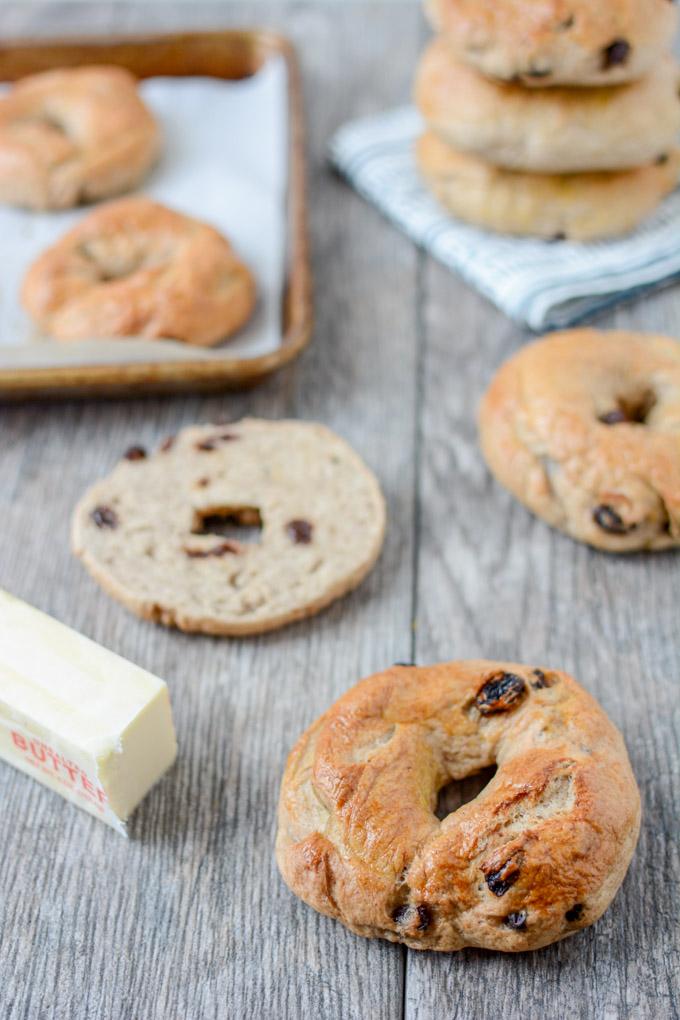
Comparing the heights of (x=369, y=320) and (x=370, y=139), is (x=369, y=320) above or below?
below

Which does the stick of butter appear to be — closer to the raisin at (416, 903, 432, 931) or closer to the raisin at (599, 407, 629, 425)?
the raisin at (416, 903, 432, 931)

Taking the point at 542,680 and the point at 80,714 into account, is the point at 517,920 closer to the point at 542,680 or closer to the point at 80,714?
the point at 542,680

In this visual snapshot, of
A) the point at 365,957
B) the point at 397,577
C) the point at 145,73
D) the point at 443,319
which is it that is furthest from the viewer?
the point at 145,73

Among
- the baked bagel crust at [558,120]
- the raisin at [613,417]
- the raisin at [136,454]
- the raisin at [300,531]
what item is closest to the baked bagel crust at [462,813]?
the raisin at [300,531]

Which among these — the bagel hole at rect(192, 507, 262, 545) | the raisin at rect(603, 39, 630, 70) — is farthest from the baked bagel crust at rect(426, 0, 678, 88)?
the bagel hole at rect(192, 507, 262, 545)

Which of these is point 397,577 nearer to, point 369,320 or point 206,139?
point 369,320

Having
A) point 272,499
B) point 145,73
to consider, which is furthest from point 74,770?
point 145,73
